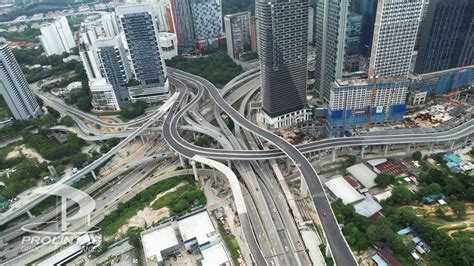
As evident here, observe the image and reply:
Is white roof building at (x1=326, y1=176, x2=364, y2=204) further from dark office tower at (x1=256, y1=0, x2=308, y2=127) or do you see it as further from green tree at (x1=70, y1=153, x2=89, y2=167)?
green tree at (x1=70, y1=153, x2=89, y2=167)

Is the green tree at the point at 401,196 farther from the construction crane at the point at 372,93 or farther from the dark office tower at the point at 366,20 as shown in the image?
the dark office tower at the point at 366,20

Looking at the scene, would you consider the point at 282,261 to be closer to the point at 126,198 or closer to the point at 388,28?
the point at 126,198

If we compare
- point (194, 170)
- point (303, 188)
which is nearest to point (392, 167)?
point (303, 188)

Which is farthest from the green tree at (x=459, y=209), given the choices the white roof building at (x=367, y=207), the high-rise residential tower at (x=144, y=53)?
the high-rise residential tower at (x=144, y=53)

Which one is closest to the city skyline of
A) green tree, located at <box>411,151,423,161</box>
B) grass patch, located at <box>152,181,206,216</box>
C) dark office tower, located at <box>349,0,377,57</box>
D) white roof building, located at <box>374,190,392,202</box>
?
grass patch, located at <box>152,181,206,216</box>

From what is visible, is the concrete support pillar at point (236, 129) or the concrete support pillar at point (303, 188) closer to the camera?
the concrete support pillar at point (303, 188)

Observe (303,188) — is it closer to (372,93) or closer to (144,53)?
(372,93)

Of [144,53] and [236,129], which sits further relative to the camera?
[144,53]
